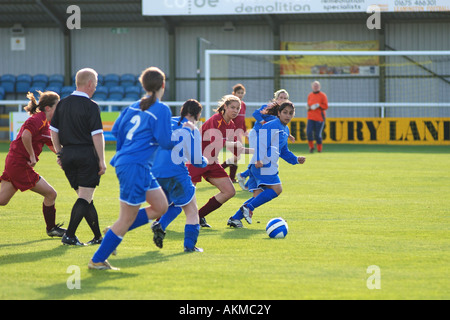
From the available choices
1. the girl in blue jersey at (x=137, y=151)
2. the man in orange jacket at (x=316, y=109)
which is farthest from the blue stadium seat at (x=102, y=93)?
the girl in blue jersey at (x=137, y=151)

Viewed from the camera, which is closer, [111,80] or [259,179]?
[259,179]

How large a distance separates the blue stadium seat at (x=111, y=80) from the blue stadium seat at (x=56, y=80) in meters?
1.88

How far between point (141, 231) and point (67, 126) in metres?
1.85

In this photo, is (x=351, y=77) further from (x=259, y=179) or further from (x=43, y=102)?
(x=43, y=102)

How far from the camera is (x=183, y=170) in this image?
680cm

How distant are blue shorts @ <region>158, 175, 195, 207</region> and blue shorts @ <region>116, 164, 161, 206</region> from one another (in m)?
0.86

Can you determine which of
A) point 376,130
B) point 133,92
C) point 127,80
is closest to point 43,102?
point 376,130

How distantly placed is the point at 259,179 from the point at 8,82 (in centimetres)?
2389

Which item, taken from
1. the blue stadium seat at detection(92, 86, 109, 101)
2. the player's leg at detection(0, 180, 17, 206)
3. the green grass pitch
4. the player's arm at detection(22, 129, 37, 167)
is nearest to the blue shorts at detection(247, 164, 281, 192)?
the green grass pitch

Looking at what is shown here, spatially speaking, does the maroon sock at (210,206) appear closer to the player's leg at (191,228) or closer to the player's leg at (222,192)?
the player's leg at (222,192)

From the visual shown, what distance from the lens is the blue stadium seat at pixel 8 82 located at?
30094 mm

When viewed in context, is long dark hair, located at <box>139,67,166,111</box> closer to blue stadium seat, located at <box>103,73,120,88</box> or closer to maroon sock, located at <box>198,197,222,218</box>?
maroon sock, located at <box>198,197,222,218</box>

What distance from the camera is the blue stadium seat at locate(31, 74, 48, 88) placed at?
30.0m

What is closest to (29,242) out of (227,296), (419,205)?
(227,296)
